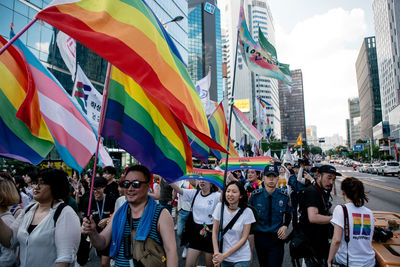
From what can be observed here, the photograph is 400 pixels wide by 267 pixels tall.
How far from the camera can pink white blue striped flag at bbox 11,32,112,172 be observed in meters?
3.56

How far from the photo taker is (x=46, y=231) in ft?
8.08

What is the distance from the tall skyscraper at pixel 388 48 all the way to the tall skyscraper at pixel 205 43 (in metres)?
58.8

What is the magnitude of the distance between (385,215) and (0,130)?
266 inches

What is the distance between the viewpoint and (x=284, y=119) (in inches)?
6880

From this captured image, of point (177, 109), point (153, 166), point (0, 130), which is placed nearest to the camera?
point (177, 109)

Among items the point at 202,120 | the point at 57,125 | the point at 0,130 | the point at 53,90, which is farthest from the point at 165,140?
the point at 0,130

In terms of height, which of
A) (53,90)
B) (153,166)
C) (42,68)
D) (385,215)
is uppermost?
(42,68)

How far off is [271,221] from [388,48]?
110432mm

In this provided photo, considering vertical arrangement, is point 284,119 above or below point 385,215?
above

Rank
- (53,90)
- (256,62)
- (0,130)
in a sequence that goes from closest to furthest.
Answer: (0,130), (53,90), (256,62)

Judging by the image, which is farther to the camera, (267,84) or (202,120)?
(267,84)

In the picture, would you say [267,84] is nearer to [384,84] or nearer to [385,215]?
[384,84]

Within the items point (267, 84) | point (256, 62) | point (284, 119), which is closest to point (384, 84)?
point (267, 84)

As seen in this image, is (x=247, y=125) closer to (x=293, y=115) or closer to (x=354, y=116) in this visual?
(x=293, y=115)
